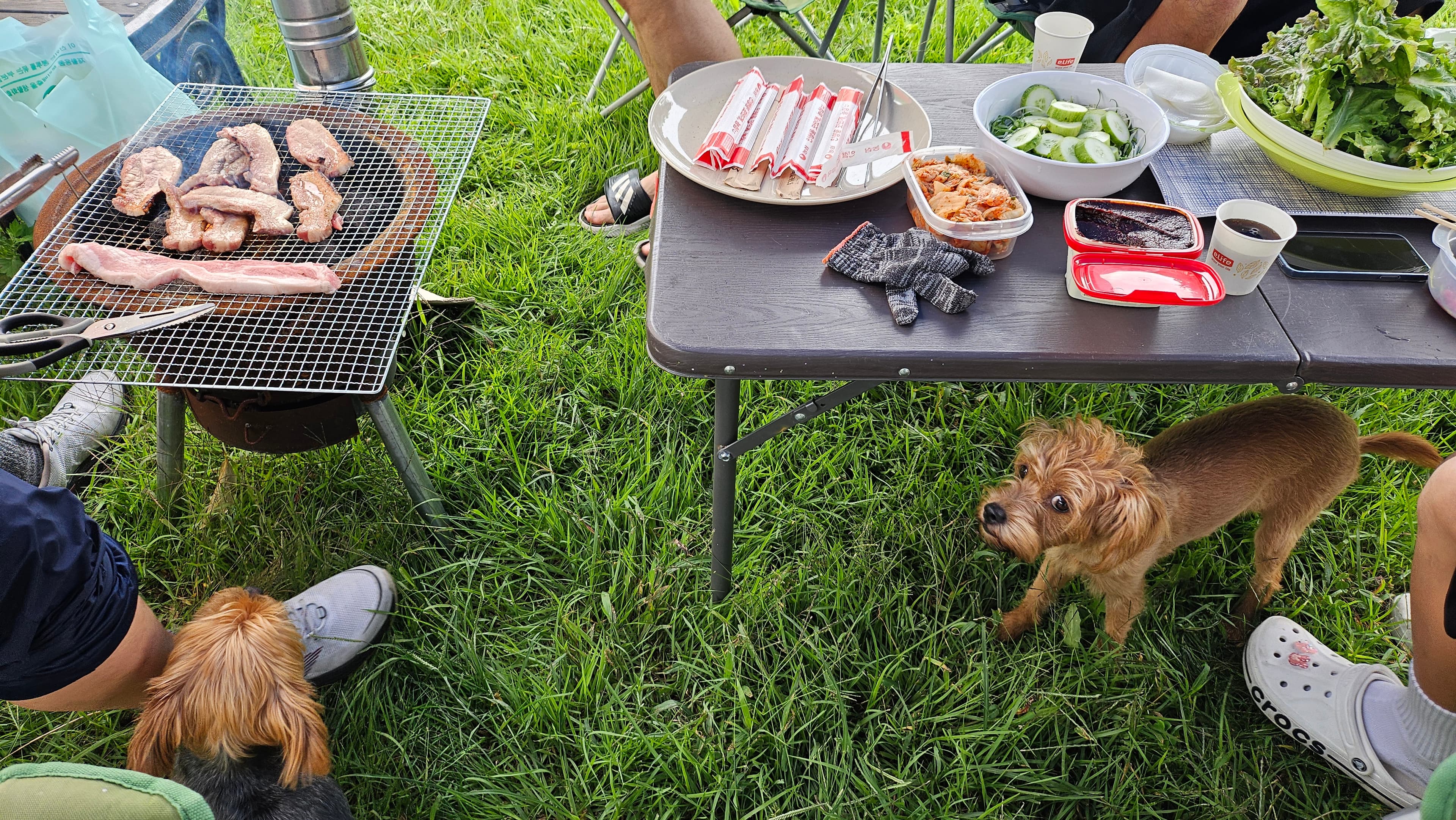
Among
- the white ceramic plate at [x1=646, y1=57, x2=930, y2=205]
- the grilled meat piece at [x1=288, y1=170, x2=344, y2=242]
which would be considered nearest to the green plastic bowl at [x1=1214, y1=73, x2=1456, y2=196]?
the white ceramic plate at [x1=646, y1=57, x2=930, y2=205]

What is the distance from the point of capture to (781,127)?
2.09 metres

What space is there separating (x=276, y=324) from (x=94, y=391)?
1.66m

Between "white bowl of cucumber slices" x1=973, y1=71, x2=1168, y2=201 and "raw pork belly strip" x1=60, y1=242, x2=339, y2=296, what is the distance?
5.55 feet

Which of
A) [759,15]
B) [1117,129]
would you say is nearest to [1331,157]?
[1117,129]

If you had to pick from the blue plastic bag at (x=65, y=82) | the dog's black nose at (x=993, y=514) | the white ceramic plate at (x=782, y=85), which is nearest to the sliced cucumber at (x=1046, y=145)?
the white ceramic plate at (x=782, y=85)

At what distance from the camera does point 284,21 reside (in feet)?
9.07

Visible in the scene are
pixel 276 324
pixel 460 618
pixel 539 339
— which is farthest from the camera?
pixel 539 339

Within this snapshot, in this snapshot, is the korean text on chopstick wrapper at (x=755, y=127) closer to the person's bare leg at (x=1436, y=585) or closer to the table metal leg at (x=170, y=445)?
the table metal leg at (x=170, y=445)

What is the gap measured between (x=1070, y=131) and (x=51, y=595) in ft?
8.44

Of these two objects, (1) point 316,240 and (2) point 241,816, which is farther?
(1) point 316,240

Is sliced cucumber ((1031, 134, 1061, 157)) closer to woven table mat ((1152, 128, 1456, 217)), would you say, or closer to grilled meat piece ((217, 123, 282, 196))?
woven table mat ((1152, 128, 1456, 217))

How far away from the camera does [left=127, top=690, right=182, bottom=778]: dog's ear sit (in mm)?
1622

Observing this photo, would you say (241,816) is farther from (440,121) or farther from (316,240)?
(440,121)

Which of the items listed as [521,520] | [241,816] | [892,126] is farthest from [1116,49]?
[241,816]
